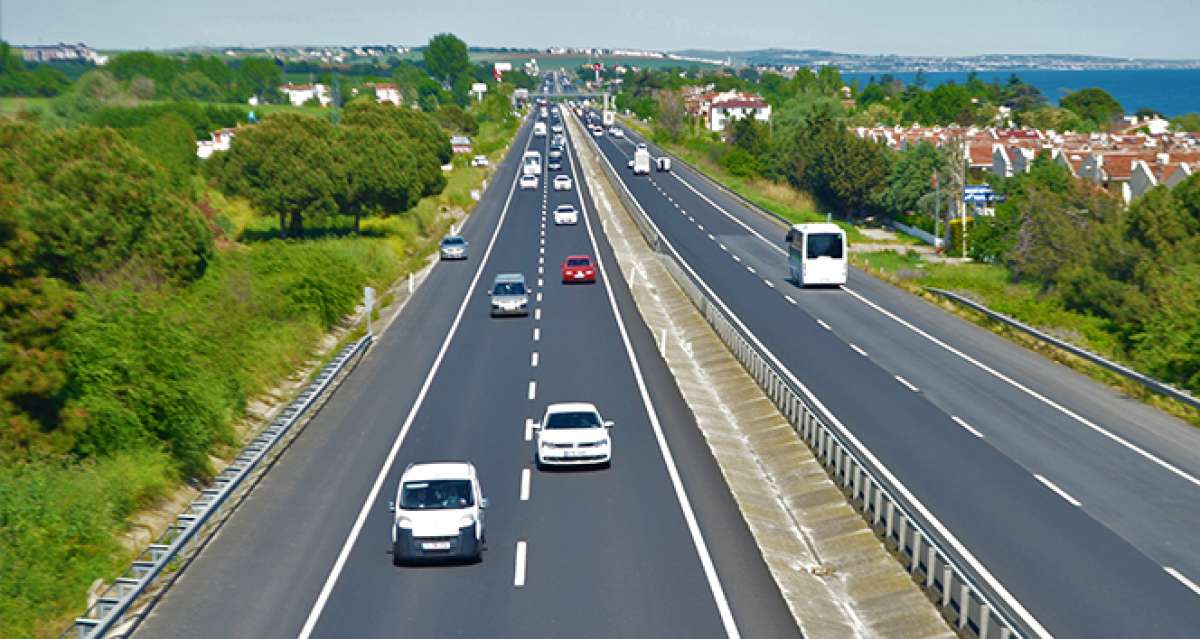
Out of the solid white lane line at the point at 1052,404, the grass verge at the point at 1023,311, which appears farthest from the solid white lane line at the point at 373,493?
the grass verge at the point at 1023,311

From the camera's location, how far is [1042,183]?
88.2 metres

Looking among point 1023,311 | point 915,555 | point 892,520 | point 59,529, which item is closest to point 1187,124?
point 1023,311

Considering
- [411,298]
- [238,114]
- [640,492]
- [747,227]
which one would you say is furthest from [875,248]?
[238,114]

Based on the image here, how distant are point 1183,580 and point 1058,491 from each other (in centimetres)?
504

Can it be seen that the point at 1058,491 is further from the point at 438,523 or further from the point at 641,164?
the point at 641,164

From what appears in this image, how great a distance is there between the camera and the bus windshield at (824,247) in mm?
53969

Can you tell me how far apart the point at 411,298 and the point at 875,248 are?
4370 cm

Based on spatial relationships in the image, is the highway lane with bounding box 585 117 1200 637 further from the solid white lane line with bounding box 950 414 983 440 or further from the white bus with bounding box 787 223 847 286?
the white bus with bounding box 787 223 847 286

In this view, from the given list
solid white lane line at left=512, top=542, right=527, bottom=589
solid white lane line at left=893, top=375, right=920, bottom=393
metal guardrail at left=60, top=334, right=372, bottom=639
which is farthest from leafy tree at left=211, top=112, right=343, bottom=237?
solid white lane line at left=512, top=542, right=527, bottom=589

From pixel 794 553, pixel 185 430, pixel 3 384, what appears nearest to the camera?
pixel 794 553

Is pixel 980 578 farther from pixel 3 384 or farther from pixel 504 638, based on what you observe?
pixel 3 384

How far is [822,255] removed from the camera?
178ft

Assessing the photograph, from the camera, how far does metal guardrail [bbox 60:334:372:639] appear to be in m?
17.9

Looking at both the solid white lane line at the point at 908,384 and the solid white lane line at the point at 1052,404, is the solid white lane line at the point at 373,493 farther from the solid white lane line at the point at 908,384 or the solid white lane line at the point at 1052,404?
the solid white lane line at the point at 1052,404
